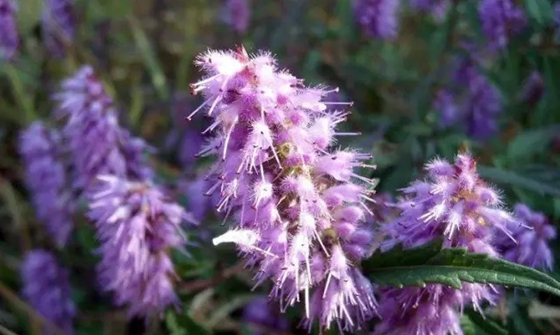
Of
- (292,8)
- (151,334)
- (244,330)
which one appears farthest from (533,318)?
(292,8)

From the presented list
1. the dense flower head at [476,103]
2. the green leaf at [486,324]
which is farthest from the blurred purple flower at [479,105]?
the green leaf at [486,324]

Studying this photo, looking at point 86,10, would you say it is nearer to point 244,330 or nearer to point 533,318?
point 244,330

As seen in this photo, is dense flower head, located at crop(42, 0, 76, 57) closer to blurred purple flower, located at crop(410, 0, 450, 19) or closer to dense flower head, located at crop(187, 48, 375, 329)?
blurred purple flower, located at crop(410, 0, 450, 19)

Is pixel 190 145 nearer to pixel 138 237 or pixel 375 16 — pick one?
pixel 375 16

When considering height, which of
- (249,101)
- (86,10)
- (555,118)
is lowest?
(249,101)

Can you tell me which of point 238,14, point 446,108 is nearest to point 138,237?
point 238,14

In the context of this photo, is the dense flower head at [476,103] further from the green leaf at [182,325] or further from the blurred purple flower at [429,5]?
the green leaf at [182,325]

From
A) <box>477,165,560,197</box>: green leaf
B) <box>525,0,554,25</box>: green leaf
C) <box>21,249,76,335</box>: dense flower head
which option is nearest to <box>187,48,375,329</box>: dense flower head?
<box>477,165,560,197</box>: green leaf
